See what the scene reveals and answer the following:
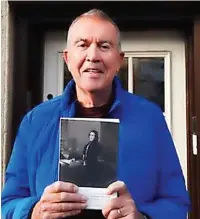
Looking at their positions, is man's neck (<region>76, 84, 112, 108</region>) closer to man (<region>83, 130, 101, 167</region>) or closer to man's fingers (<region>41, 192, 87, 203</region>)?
man (<region>83, 130, 101, 167</region>)

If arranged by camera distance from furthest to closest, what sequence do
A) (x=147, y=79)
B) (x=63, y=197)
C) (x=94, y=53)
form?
(x=147, y=79)
(x=94, y=53)
(x=63, y=197)

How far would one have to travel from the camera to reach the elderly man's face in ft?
4.46

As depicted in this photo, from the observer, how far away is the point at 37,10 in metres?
2.52

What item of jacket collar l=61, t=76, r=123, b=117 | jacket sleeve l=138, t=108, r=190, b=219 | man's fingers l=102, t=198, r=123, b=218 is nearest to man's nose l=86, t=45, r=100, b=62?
jacket collar l=61, t=76, r=123, b=117

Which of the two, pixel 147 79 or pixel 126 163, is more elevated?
pixel 147 79

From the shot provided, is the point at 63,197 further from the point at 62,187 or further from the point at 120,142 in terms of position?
the point at 120,142

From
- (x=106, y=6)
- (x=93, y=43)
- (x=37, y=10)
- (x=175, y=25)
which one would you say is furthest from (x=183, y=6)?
(x=93, y=43)

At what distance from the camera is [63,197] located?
4.07 feet

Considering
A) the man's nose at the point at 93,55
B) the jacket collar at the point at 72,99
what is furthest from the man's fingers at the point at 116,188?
the man's nose at the point at 93,55

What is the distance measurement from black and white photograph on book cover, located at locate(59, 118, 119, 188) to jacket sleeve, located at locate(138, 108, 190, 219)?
150 millimetres

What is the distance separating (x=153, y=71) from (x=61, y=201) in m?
1.51

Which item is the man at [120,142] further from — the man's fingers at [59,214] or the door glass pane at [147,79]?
the door glass pane at [147,79]

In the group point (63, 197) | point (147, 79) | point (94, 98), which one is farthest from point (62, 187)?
point (147, 79)

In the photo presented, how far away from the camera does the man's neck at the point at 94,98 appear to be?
1387mm
